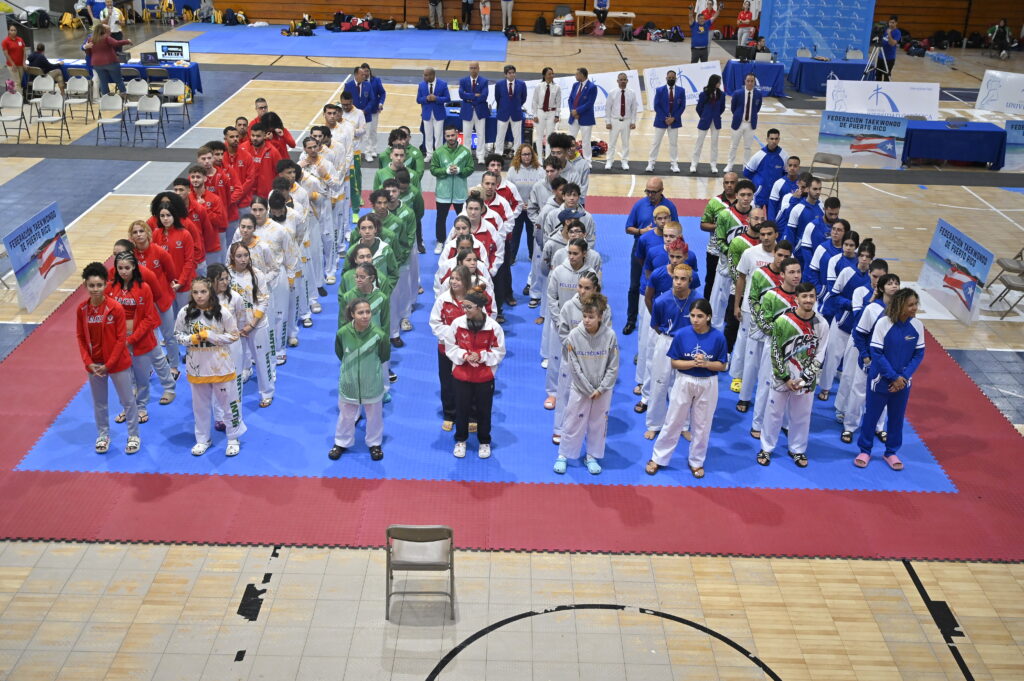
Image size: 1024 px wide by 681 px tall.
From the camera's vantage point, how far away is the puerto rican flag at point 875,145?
2047cm

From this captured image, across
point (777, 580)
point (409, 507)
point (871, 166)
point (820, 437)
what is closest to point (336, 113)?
point (409, 507)

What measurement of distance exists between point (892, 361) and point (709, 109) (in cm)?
1106

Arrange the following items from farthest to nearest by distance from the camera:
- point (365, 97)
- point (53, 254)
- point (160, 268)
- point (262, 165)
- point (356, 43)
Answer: point (356, 43)
point (365, 97)
point (262, 165)
point (53, 254)
point (160, 268)

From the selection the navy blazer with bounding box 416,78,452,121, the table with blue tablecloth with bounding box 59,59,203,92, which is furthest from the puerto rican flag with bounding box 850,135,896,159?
the table with blue tablecloth with bounding box 59,59,203,92

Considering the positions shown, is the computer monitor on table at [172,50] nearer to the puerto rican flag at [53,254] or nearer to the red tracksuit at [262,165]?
the puerto rican flag at [53,254]

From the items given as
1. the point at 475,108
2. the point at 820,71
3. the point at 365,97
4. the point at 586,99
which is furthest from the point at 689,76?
the point at 365,97

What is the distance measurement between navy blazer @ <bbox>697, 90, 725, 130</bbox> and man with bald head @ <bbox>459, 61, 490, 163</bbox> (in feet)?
14.7

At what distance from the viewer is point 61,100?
2045 centimetres

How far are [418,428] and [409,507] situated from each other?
1485 millimetres

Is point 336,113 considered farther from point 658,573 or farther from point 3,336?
point 658,573

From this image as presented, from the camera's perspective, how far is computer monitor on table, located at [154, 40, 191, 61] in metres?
24.1

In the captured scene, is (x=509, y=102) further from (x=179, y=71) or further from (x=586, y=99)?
(x=179, y=71)

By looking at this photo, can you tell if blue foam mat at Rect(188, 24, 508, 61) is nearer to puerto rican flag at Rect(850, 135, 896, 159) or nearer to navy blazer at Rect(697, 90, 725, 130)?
navy blazer at Rect(697, 90, 725, 130)

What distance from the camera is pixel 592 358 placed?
355 inches
